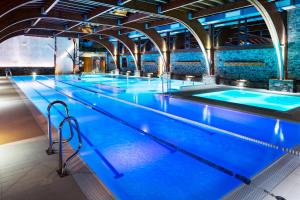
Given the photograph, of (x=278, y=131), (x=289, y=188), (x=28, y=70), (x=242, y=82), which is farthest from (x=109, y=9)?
(x=28, y=70)

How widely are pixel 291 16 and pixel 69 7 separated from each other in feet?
42.4

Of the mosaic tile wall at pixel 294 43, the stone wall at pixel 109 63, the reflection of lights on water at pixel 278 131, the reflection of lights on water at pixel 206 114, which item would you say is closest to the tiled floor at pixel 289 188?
the reflection of lights on water at pixel 278 131

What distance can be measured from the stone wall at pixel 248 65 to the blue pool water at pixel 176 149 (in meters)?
8.38

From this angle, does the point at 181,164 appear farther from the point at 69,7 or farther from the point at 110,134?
the point at 69,7

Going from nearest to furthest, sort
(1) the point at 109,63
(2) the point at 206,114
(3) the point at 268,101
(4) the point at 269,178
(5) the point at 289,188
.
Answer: (5) the point at 289,188, (4) the point at 269,178, (2) the point at 206,114, (3) the point at 268,101, (1) the point at 109,63

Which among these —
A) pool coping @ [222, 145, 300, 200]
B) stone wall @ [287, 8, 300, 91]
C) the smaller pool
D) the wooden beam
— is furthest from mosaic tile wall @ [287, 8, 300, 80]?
pool coping @ [222, 145, 300, 200]

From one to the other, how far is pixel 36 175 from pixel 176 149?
8.25 ft

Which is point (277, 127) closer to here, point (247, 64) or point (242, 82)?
point (242, 82)

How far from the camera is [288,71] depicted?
42.0ft

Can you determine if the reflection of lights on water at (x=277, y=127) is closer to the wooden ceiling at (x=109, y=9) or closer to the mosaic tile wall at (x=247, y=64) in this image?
the wooden ceiling at (x=109, y=9)

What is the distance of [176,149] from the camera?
4.41 metres

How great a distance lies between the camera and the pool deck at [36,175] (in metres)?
2.54

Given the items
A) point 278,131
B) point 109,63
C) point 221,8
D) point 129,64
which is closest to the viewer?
point 278,131

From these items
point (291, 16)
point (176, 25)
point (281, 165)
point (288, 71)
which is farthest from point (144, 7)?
point (281, 165)
